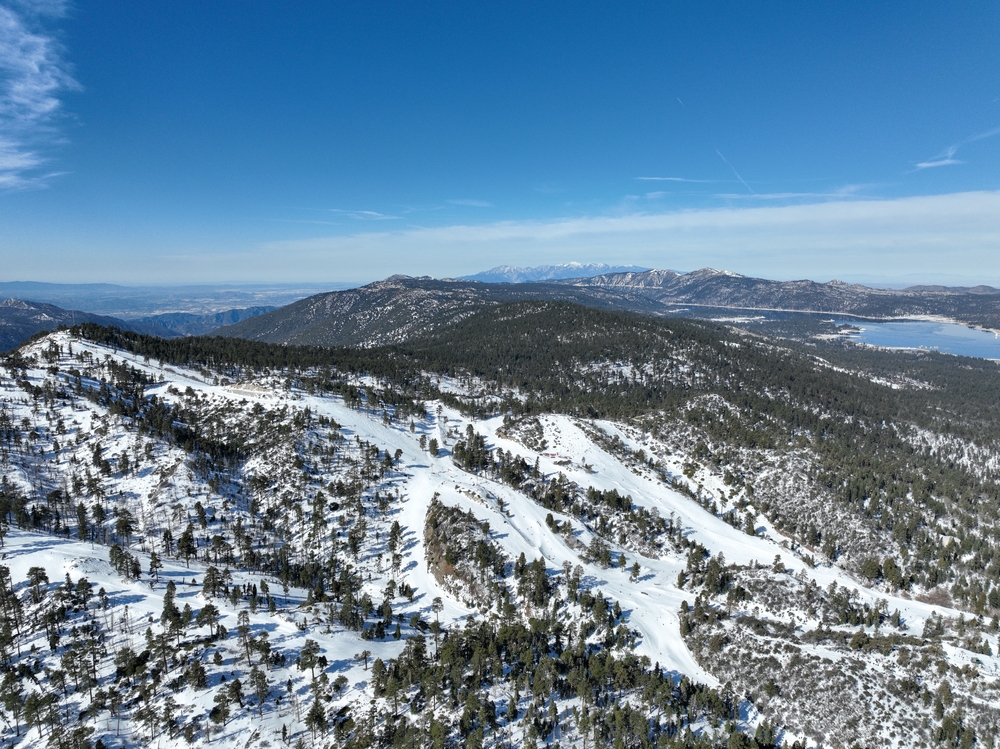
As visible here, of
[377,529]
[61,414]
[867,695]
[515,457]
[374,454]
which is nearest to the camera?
[867,695]

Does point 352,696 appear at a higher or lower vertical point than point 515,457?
lower

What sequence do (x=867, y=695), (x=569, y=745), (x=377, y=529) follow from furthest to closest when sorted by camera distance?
(x=377, y=529)
(x=867, y=695)
(x=569, y=745)

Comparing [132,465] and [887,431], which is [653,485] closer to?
[887,431]

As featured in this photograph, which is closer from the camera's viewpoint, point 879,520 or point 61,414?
point 879,520

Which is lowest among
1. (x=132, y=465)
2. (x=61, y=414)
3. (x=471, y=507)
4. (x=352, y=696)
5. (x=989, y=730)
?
(x=989, y=730)

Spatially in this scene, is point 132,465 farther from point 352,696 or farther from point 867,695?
point 867,695

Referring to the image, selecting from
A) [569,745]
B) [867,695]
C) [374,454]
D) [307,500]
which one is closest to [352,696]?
[569,745]
